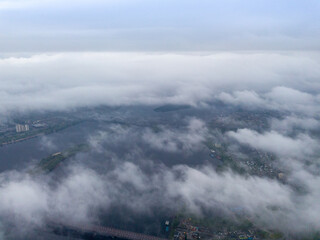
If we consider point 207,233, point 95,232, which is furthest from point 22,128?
Answer: point 207,233

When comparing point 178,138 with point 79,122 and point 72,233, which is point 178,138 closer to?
point 79,122

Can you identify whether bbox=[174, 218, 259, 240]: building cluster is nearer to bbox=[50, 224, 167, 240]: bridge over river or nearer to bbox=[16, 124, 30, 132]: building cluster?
bbox=[50, 224, 167, 240]: bridge over river

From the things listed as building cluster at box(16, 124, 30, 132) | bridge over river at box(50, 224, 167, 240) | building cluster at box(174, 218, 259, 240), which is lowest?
building cluster at box(174, 218, 259, 240)

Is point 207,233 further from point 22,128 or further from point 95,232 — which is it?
point 22,128

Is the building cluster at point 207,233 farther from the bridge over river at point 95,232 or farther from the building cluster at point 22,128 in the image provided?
the building cluster at point 22,128

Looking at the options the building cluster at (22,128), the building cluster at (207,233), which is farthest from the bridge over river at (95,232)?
the building cluster at (22,128)

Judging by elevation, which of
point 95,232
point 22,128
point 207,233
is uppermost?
point 22,128

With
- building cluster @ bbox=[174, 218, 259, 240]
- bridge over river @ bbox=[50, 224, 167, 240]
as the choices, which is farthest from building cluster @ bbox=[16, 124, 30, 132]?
building cluster @ bbox=[174, 218, 259, 240]

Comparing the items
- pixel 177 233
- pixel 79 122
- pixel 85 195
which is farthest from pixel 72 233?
pixel 79 122
